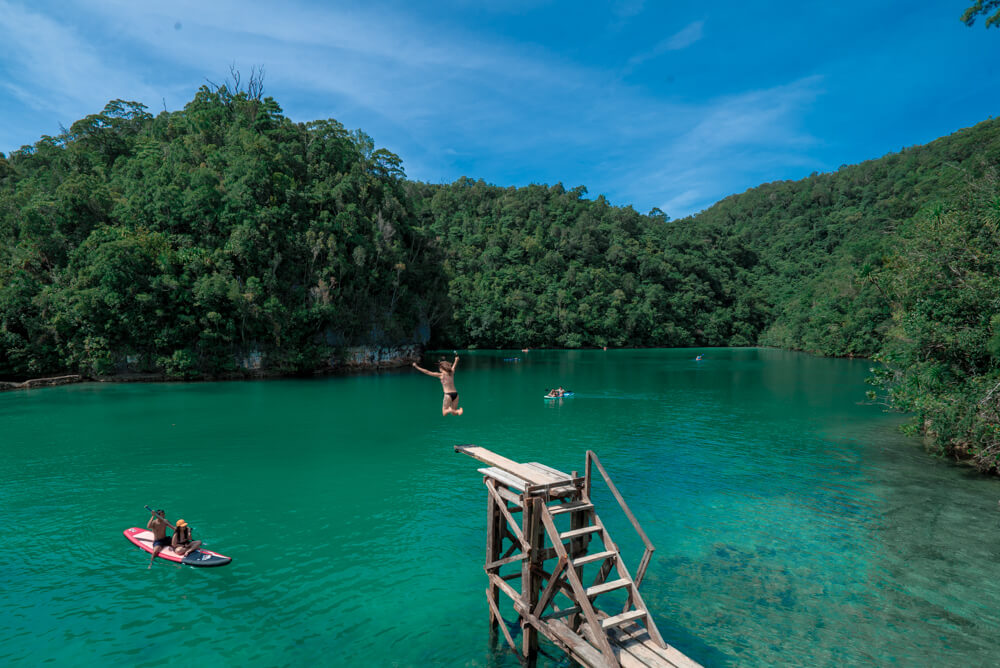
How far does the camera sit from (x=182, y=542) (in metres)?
13.1

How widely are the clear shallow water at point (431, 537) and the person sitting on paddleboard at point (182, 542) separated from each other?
55 centimetres

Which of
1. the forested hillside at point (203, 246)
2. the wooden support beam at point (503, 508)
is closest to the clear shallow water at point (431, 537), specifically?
the wooden support beam at point (503, 508)

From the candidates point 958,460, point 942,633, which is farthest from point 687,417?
point 942,633

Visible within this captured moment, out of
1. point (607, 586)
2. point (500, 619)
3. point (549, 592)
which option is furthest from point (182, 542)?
point (607, 586)

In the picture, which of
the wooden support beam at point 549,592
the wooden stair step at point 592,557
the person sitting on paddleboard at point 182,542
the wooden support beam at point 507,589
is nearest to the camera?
the wooden stair step at point 592,557

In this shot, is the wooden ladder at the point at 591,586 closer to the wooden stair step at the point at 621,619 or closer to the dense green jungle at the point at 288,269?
the wooden stair step at the point at 621,619

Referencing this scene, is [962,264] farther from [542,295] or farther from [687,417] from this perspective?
[542,295]

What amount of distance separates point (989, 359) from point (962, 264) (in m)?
3.85

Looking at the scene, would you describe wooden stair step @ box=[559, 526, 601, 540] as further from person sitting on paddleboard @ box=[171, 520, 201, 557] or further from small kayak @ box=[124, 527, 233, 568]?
person sitting on paddleboard @ box=[171, 520, 201, 557]

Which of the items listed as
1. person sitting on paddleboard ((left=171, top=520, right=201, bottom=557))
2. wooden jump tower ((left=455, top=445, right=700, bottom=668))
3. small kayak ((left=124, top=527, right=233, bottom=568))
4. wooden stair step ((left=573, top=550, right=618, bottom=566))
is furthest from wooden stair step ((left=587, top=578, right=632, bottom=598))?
person sitting on paddleboard ((left=171, top=520, right=201, bottom=557))

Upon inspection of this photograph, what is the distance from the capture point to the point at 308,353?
6131 cm

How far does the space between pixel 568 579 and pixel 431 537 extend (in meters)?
7.05

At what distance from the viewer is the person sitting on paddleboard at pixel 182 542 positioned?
13.0m

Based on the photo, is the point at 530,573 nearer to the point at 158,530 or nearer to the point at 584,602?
the point at 584,602
